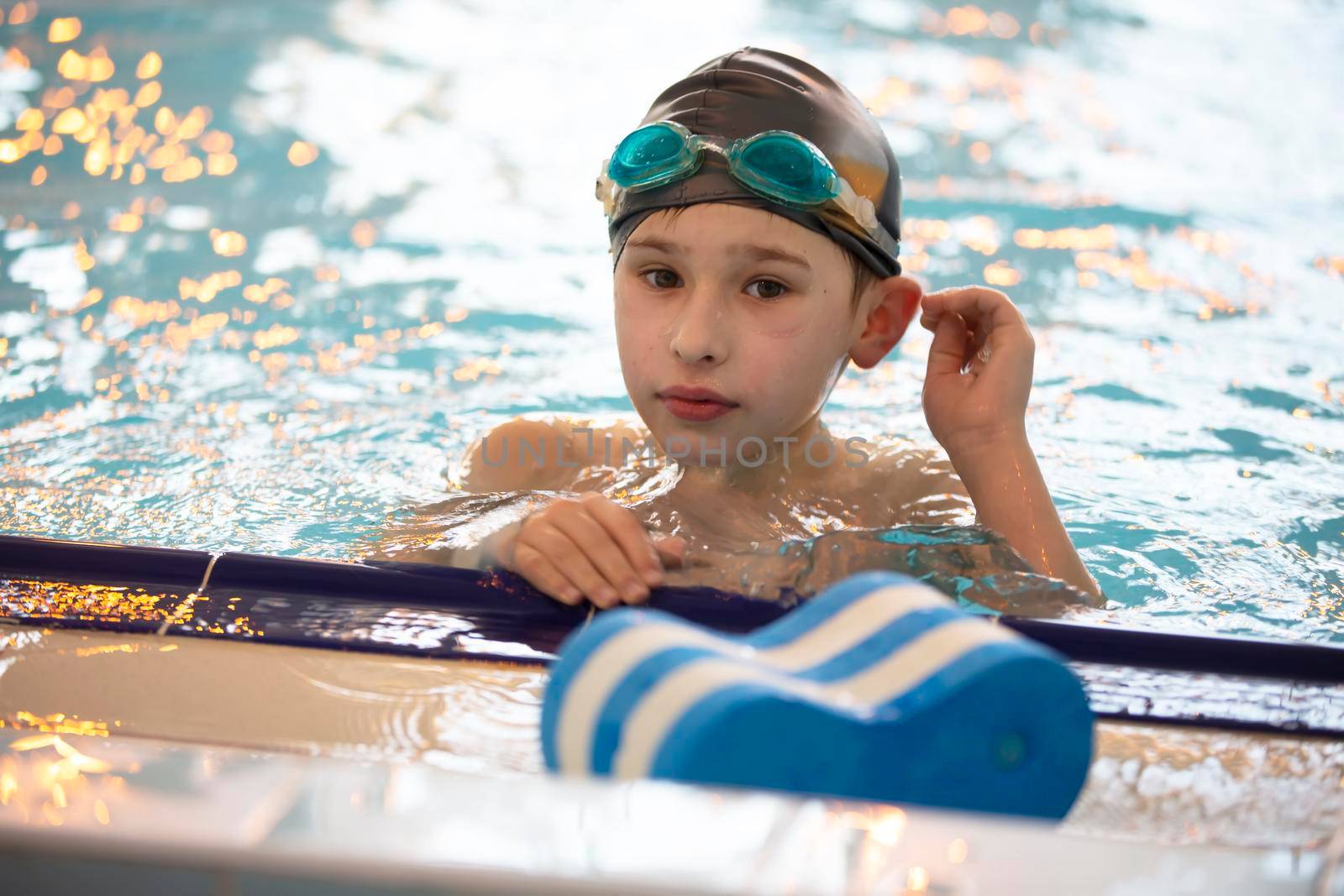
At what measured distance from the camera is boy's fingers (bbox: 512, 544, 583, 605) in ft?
6.29

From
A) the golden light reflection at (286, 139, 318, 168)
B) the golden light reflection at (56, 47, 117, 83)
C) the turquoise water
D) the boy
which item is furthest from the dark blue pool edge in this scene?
the golden light reflection at (56, 47, 117, 83)

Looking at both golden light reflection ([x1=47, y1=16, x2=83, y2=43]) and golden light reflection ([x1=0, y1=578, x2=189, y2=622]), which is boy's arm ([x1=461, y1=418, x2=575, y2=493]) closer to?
golden light reflection ([x1=0, y1=578, x2=189, y2=622])

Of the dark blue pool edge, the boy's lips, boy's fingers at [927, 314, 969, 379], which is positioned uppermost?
boy's fingers at [927, 314, 969, 379]

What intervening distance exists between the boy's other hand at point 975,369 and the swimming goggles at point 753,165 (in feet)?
0.80

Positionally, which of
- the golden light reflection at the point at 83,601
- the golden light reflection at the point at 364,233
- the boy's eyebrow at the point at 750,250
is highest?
the boy's eyebrow at the point at 750,250

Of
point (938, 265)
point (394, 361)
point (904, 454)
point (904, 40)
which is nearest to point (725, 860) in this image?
point (904, 454)

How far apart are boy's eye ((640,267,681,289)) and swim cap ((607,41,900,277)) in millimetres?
119

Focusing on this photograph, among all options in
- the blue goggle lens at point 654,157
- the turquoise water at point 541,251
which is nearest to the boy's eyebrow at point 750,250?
the blue goggle lens at point 654,157

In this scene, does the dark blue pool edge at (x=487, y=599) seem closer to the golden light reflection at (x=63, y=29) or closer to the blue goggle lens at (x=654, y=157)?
the blue goggle lens at (x=654, y=157)

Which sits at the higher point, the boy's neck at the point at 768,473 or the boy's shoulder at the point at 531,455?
the boy's neck at the point at 768,473

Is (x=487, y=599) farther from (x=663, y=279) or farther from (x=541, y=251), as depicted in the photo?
(x=541, y=251)

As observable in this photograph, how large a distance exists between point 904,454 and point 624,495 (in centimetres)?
64

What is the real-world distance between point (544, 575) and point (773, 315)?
685 mm

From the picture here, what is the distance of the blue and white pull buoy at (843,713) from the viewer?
3.91 feet
